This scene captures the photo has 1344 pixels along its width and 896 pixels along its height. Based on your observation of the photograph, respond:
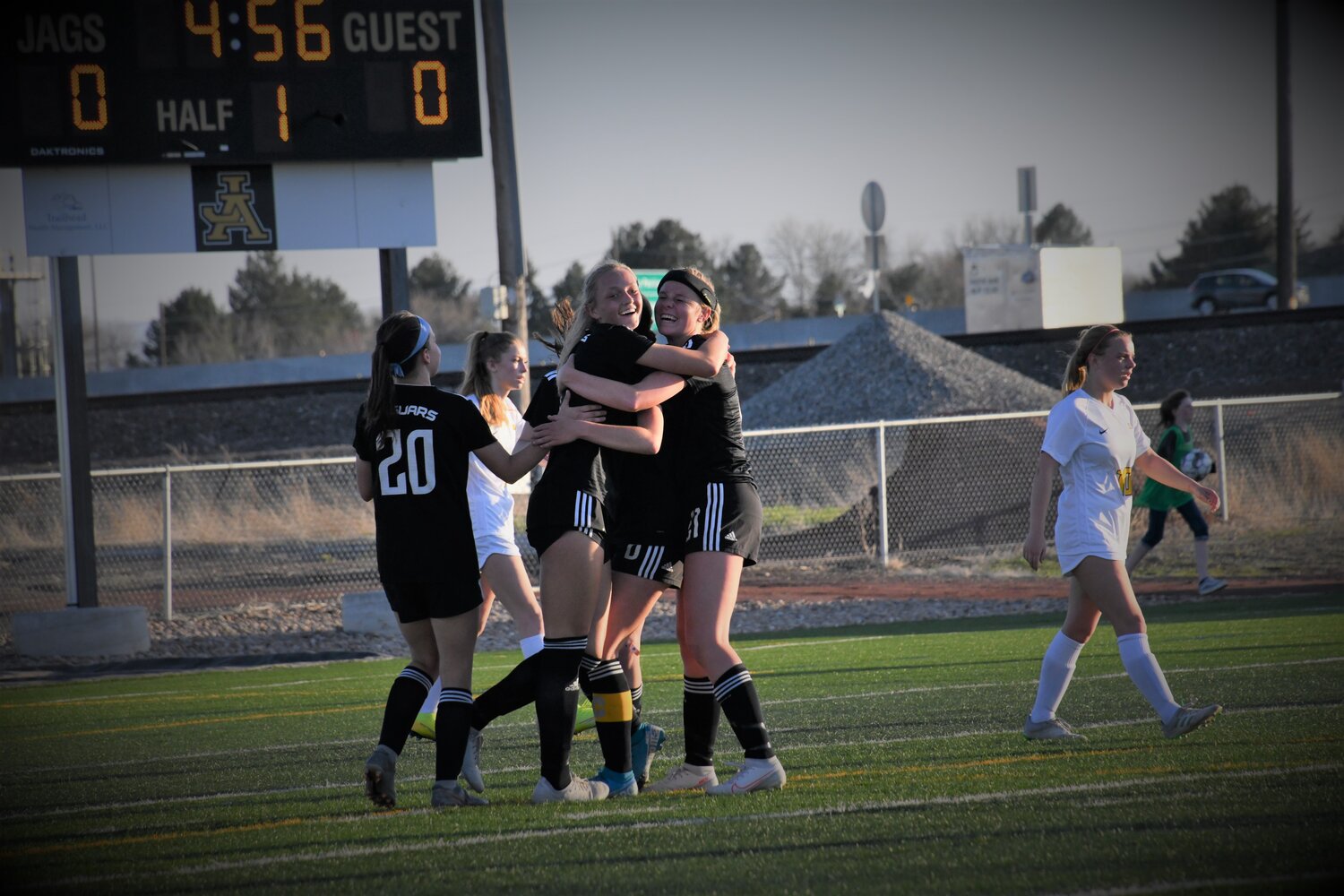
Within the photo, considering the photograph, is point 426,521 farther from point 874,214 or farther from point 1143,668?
point 874,214

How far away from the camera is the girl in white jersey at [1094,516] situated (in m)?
6.03

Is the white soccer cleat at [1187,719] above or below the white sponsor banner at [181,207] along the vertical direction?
below

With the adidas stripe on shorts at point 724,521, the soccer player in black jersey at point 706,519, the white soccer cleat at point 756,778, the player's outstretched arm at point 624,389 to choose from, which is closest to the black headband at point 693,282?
the soccer player in black jersey at point 706,519

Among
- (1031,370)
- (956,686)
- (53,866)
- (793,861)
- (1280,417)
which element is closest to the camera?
(793,861)

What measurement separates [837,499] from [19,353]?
201 ft

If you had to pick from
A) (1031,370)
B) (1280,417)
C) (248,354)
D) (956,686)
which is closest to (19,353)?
(248,354)

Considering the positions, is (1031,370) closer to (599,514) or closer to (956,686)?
(956,686)

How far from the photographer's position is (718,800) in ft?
17.1

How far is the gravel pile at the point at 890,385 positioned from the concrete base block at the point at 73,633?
49.4ft

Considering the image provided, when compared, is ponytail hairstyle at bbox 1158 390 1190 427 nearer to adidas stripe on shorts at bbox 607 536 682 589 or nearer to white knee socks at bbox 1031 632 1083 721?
white knee socks at bbox 1031 632 1083 721

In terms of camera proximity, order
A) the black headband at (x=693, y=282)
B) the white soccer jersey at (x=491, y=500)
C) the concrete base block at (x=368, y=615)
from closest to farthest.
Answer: the black headband at (x=693, y=282) → the white soccer jersey at (x=491, y=500) → the concrete base block at (x=368, y=615)

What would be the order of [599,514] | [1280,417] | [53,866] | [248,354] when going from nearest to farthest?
[53,866] → [599,514] → [1280,417] → [248,354]

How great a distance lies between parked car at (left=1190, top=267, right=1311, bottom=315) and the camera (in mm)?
48312

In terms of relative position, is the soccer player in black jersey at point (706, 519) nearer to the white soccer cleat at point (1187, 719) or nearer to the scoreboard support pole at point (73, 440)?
the white soccer cleat at point (1187, 719)
